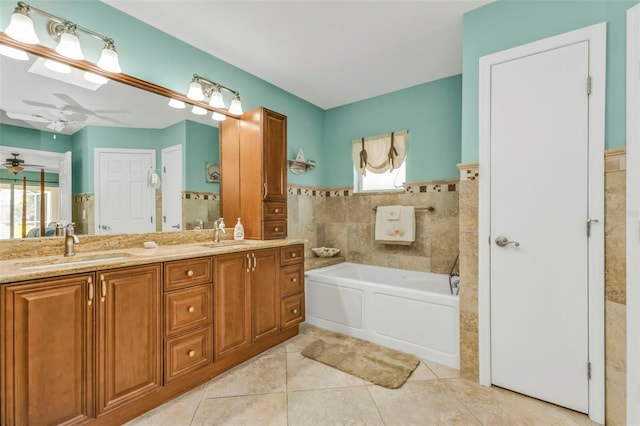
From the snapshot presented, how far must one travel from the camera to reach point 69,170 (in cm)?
183

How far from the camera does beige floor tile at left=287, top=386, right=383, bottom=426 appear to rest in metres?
1.57

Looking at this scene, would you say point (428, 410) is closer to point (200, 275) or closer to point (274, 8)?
point (200, 275)

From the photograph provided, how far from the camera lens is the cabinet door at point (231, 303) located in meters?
1.95

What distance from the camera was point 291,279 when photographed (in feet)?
8.42

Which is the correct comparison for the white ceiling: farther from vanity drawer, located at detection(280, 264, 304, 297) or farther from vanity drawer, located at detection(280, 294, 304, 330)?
vanity drawer, located at detection(280, 294, 304, 330)

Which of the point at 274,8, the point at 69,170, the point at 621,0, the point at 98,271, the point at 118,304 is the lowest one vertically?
the point at 118,304

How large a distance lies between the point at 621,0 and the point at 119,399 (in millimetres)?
3428

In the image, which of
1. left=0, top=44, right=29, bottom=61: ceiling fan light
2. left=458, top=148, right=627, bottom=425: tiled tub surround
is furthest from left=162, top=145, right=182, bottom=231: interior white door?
left=458, top=148, right=627, bottom=425: tiled tub surround

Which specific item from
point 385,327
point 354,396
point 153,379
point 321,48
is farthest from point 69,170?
point 385,327

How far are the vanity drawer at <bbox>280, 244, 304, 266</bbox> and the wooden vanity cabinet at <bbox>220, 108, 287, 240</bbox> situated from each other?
0.69 ft

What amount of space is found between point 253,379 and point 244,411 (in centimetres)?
32

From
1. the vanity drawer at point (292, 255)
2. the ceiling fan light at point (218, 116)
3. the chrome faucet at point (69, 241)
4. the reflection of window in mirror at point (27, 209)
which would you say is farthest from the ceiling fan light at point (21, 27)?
the vanity drawer at point (292, 255)

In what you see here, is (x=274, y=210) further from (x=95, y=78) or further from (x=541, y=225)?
(x=541, y=225)

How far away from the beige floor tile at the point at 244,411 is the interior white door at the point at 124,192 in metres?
1.30
